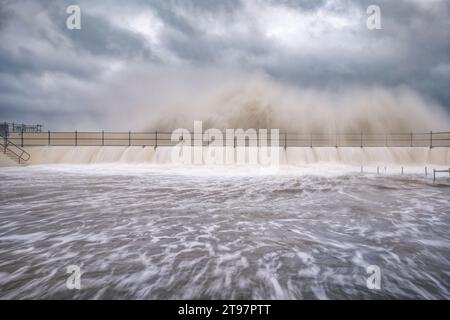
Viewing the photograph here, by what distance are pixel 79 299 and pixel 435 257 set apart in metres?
2.89

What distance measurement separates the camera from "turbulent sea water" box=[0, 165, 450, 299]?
1.79 metres

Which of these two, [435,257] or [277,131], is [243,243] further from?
[277,131]

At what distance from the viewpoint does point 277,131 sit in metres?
24.9

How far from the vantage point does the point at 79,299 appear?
1.64 meters

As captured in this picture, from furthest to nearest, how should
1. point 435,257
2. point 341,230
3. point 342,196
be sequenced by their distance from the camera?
point 342,196 < point 341,230 < point 435,257

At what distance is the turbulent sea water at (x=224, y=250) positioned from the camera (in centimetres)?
179

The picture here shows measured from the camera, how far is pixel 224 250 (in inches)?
98.7

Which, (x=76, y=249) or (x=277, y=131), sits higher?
(x=277, y=131)
